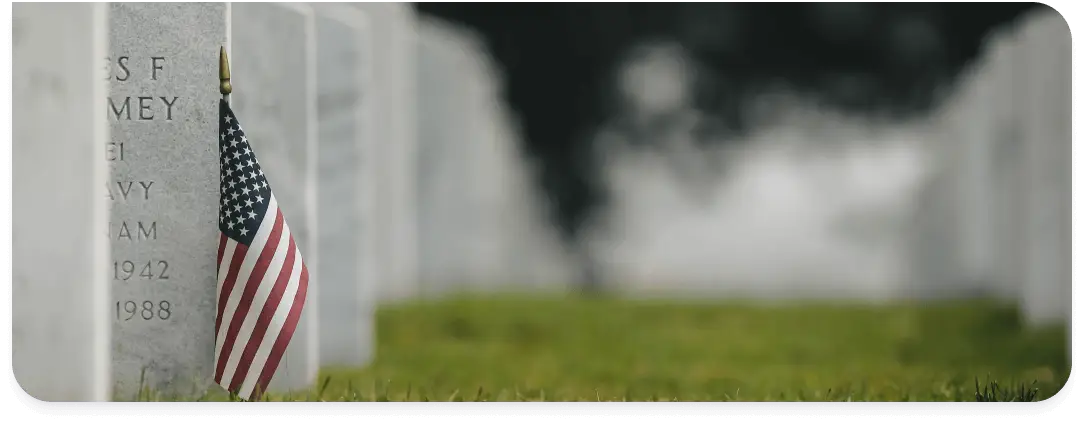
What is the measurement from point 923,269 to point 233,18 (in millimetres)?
10155

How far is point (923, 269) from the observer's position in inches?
527

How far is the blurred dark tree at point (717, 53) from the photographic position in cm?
1620

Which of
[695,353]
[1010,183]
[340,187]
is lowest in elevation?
[695,353]

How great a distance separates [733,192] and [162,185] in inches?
512

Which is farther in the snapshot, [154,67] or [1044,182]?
[1044,182]

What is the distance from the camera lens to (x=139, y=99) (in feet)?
14.9

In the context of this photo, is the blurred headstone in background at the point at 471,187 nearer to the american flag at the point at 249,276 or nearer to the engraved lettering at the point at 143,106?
the american flag at the point at 249,276

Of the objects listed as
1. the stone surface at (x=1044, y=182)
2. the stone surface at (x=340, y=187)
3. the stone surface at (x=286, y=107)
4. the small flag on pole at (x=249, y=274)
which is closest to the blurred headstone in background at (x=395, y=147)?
the stone surface at (x=340, y=187)

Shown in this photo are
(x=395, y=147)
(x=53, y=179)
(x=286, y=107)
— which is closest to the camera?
(x=53, y=179)

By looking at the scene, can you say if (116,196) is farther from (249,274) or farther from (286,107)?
(286,107)

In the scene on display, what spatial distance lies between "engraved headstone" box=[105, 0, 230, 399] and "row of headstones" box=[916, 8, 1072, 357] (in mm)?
3413

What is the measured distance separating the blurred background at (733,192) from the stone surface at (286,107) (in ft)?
2.20

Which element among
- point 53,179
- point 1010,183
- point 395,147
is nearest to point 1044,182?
point 1010,183

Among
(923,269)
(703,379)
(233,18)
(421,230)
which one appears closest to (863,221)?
(923,269)
